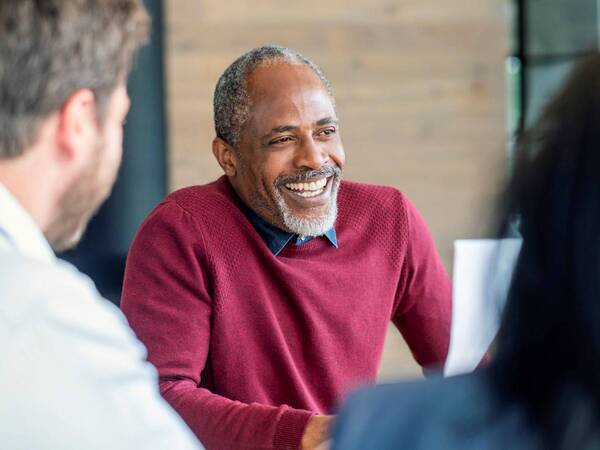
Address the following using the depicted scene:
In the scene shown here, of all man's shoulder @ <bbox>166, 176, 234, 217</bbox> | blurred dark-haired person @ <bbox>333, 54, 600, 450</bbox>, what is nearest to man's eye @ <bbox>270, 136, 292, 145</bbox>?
man's shoulder @ <bbox>166, 176, 234, 217</bbox>

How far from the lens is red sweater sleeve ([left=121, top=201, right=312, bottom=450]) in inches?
58.7

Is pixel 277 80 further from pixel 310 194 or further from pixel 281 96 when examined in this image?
pixel 310 194

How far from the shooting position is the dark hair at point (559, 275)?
710mm

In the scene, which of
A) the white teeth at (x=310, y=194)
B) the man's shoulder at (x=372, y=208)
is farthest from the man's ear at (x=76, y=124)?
the man's shoulder at (x=372, y=208)

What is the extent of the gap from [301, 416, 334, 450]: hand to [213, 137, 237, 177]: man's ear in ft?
2.15

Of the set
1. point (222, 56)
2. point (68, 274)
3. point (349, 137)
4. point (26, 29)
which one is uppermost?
point (26, 29)

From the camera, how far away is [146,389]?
966 mm

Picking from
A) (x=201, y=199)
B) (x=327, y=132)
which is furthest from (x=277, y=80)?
(x=201, y=199)

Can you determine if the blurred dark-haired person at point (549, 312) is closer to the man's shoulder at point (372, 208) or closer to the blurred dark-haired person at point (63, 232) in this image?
the blurred dark-haired person at point (63, 232)

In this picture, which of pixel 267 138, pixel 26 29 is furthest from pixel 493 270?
pixel 267 138

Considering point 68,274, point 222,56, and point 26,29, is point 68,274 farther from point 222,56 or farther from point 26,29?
point 222,56

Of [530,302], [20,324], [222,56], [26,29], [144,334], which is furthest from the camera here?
[222,56]

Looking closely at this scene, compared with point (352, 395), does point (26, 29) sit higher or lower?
higher

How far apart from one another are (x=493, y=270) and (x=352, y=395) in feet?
0.50
